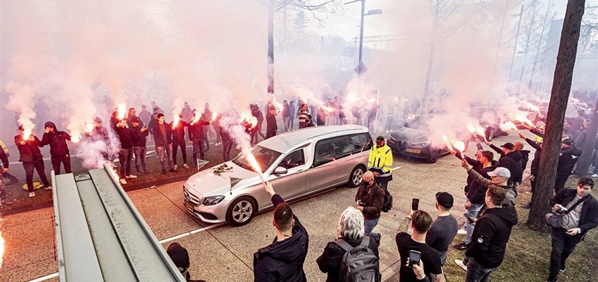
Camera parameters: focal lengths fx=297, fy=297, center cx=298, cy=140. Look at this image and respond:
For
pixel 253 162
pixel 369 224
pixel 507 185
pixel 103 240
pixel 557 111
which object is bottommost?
pixel 369 224

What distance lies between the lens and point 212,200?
5.66 m

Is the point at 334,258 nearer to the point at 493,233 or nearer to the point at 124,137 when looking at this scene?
the point at 493,233

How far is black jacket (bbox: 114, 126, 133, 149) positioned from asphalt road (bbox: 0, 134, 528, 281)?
1.45m

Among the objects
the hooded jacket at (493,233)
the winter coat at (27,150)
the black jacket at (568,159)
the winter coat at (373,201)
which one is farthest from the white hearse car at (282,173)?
the black jacket at (568,159)

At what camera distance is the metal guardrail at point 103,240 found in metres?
1.60

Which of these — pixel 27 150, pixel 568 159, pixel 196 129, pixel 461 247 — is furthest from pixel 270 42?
pixel 568 159

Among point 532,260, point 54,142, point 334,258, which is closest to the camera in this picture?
point 334,258

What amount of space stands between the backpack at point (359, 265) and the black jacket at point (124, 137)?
735cm

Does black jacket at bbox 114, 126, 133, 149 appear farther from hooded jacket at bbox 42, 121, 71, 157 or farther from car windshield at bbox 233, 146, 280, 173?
car windshield at bbox 233, 146, 280, 173

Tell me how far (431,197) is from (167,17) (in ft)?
34.7

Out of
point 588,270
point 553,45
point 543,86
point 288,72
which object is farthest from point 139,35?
point 543,86

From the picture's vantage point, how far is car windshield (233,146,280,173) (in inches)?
262

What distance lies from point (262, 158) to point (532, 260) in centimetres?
534

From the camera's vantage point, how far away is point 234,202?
5781 mm
